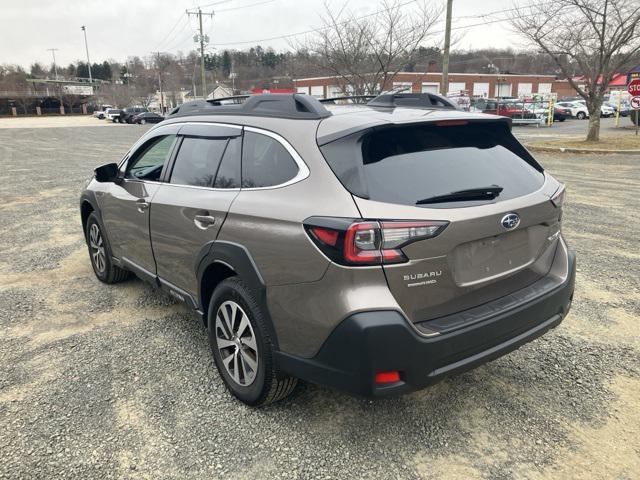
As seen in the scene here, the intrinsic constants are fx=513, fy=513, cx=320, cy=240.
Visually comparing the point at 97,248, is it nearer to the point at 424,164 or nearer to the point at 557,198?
the point at 424,164

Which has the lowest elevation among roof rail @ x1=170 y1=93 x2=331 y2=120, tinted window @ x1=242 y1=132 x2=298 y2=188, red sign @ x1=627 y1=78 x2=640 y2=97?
tinted window @ x1=242 y1=132 x2=298 y2=188

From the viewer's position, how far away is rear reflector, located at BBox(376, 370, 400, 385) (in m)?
2.31

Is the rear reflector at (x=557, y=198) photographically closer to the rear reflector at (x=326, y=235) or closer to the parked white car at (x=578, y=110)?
the rear reflector at (x=326, y=235)

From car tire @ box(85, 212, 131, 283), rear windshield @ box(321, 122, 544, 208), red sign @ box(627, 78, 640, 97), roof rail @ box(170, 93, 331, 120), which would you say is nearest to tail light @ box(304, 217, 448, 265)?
rear windshield @ box(321, 122, 544, 208)

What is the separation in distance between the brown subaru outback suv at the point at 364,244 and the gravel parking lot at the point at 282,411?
34cm

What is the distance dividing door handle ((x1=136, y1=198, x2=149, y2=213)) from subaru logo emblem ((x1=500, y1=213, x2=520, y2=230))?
255 cm

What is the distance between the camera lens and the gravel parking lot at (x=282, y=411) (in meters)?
2.54

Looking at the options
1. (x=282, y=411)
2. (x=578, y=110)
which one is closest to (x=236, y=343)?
(x=282, y=411)

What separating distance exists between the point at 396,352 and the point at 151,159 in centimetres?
282

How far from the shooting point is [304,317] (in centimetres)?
245

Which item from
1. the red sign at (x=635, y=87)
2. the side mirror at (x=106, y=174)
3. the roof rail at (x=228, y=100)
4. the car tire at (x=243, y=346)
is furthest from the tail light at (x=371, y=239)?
the red sign at (x=635, y=87)

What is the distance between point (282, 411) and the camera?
2.97m

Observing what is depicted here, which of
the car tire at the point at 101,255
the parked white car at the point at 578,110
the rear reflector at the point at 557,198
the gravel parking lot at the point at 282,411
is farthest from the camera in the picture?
the parked white car at the point at 578,110

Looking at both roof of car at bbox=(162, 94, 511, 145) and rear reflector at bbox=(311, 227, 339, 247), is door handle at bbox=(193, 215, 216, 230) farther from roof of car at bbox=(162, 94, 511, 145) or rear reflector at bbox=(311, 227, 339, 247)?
rear reflector at bbox=(311, 227, 339, 247)
